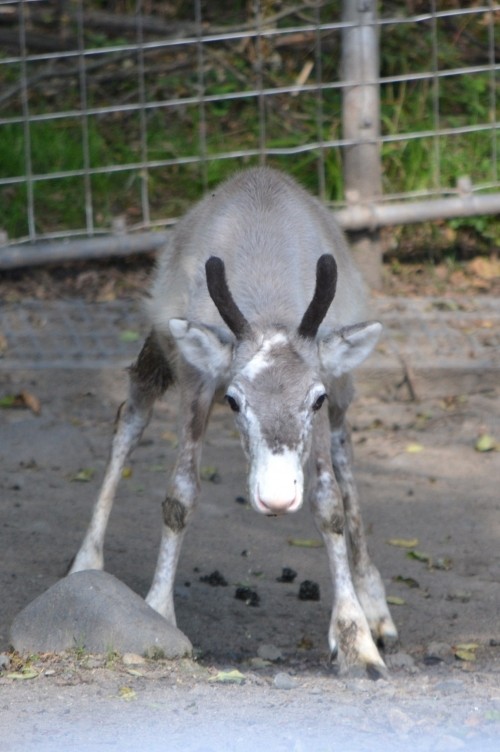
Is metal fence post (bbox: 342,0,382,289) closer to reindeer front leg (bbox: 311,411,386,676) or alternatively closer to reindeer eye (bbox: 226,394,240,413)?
reindeer front leg (bbox: 311,411,386,676)

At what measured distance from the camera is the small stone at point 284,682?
4.30 metres

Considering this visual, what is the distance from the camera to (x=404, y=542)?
6352mm

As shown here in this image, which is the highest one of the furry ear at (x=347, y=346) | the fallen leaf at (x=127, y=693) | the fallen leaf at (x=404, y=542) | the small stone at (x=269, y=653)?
the furry ear at (x=347, y=346)

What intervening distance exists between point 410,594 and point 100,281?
4657mm

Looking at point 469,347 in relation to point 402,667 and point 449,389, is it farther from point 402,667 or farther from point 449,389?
point 402,667

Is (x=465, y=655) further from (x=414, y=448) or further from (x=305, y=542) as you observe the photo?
(x=414, y=448)

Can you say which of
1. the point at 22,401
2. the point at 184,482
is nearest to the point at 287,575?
the point at 184,482

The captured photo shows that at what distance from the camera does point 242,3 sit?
38.3 ft

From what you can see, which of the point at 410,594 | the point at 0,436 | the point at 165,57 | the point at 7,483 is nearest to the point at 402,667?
the point at 410,594

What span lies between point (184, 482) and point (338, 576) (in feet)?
2.43

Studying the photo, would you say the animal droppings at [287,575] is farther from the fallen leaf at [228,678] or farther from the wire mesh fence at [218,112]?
the wire mesh fence at [218,112]

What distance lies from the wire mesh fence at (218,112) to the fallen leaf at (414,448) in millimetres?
2092

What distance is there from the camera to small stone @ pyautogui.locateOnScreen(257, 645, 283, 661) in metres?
5.11

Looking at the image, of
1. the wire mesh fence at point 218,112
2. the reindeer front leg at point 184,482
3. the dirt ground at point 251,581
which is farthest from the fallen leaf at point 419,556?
the wire mesh fence at point 218,112
